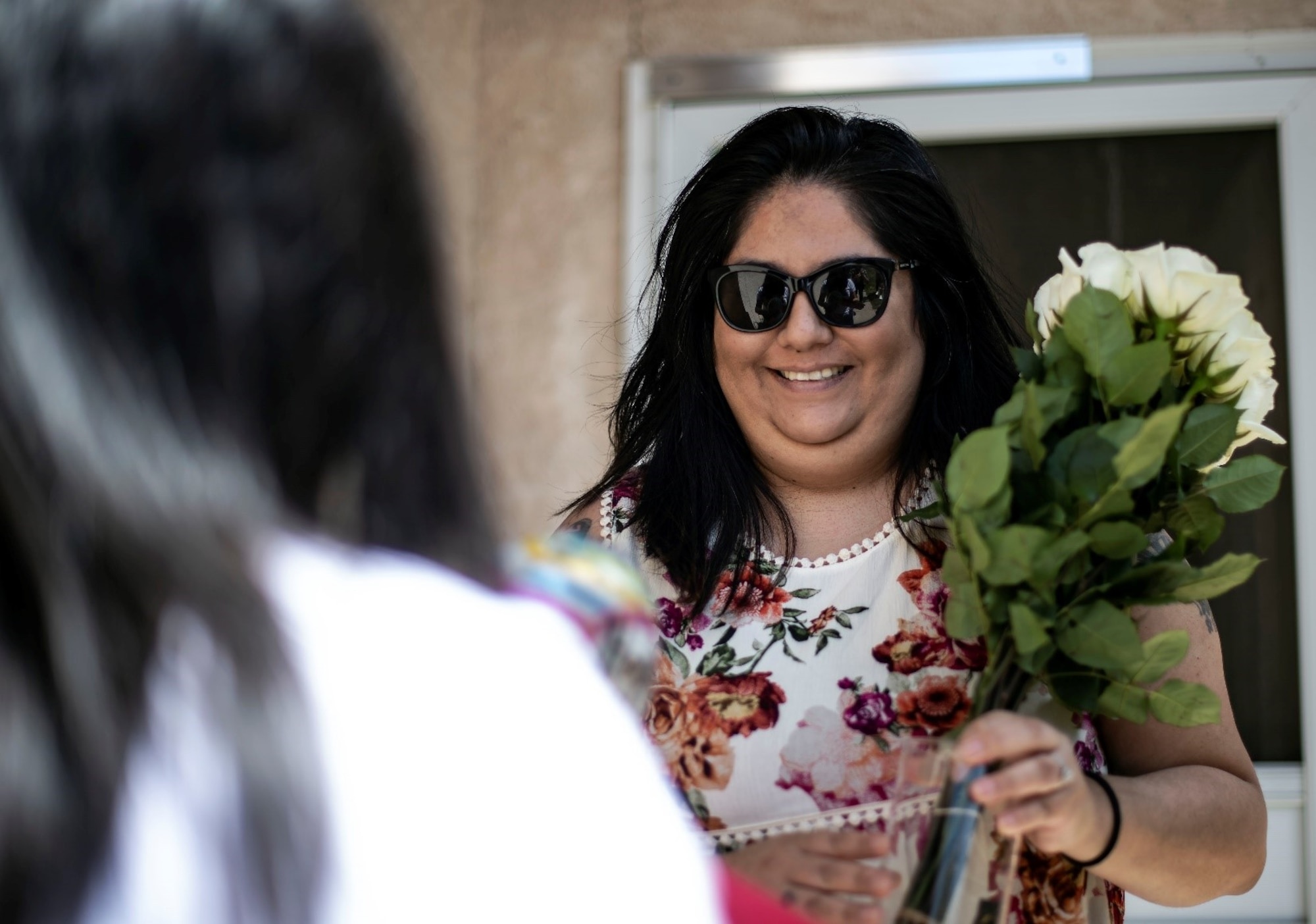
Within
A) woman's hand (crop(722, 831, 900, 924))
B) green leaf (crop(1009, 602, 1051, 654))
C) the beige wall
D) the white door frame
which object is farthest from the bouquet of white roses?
the beige wall

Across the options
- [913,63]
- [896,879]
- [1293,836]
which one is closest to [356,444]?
[896,879]

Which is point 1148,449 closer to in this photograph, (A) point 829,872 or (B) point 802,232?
(A) point 829,872

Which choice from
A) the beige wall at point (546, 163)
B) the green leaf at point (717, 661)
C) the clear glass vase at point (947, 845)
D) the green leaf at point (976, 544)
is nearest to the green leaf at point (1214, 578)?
the green leaf at point (976, 544)

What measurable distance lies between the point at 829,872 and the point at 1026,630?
32 centimetres

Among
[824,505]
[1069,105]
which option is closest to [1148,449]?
[824,505]

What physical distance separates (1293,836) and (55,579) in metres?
3.29

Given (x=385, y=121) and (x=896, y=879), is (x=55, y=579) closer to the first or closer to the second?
(x=385, y=121)

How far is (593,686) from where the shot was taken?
645 mm

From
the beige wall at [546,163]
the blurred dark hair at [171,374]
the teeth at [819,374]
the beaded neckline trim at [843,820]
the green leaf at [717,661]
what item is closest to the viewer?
the blurred dark hair at [171,374]

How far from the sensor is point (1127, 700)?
1.19 meters

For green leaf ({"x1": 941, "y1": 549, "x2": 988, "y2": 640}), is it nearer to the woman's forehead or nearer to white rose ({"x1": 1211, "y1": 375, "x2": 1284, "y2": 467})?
white rose ({"x1": 1211, "y1": 375, "x2": 1284, "y2": 467})

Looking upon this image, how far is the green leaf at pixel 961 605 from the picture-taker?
1220 millimetres

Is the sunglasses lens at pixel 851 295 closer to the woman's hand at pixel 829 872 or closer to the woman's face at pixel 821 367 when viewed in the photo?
the woman's face at pixel 821 367

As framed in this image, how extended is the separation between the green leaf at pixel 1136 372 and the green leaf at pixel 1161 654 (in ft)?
0.74
